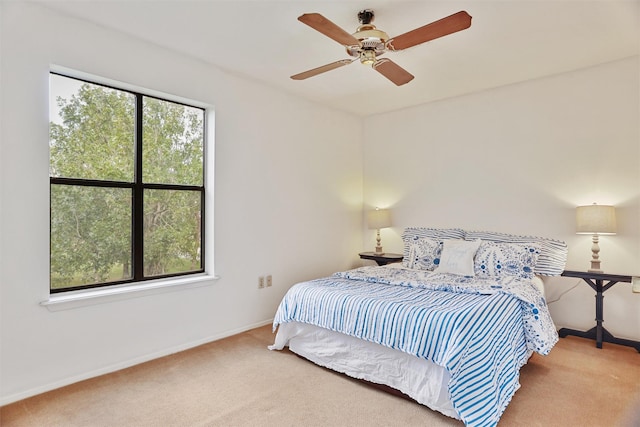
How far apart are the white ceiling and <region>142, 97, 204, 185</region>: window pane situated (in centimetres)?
50

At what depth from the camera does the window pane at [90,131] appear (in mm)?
2625

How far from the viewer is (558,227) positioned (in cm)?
366

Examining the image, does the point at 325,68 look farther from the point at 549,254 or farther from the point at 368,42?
the point at 549,254

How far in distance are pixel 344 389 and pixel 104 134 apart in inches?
99.9

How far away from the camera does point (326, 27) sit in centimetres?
207

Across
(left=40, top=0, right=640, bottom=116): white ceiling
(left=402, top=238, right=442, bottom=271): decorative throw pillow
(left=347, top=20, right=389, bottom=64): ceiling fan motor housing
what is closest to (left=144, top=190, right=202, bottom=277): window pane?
(left=40, top=0, right=640, bottom=116): white ceiling

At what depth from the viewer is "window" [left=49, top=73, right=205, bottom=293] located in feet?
8.70

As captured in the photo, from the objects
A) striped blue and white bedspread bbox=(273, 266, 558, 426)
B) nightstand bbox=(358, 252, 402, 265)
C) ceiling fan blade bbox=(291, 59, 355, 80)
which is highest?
ceiling fan blade bbox=(291, 59, 355, 80)

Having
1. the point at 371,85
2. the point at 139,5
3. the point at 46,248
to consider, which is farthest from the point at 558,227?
the point at 46,248

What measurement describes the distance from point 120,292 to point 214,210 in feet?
3.35

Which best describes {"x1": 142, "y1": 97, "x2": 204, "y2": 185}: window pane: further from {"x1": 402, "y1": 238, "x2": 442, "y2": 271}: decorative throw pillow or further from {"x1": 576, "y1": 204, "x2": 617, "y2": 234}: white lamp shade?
{"x1": 576, "y1": 204, "x2": 617, "y2": 234}: white lamp shade

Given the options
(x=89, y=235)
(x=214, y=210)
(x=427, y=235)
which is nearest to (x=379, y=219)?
(x=427, y=235)

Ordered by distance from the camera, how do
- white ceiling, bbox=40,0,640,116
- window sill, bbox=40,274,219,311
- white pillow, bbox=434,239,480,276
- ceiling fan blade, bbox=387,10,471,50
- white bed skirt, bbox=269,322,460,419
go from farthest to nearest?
white pillow, bbox=434,239,480,276, window sill, bbox=40,274,219,311, white ceiling, bbox=40,0,640,116, white bed skirt, bbox=269,322,460,419, ceiling fan blade, bbox=387,10,471,50

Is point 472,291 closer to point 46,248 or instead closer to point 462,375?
point 462,375
